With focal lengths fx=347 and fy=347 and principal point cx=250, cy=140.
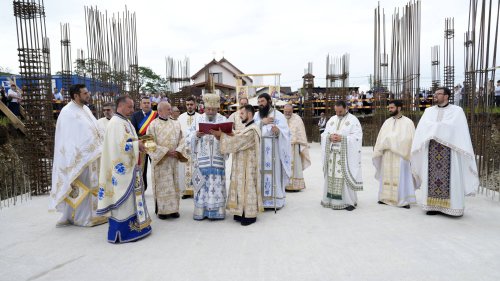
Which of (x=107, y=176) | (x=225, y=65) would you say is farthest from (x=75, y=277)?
(x=225, y=65)

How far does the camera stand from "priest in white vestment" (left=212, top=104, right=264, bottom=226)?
5.19 metres

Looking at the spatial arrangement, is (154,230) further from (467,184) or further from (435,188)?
(467,184)

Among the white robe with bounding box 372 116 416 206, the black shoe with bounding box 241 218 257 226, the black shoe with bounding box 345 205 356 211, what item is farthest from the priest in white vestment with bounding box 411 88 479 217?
the black shoe with bounding box 241 218 257 226

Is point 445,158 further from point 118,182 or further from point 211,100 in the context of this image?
point 118,182

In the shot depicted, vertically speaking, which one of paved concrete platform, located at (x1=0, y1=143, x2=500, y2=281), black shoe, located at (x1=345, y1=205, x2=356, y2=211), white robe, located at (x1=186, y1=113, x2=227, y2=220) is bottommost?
paved concrete platform, located at (x1=0, y1=143, x2=500, y2=281)

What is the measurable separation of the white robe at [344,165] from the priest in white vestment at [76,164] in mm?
3842

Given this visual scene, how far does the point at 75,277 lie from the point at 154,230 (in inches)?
59.9

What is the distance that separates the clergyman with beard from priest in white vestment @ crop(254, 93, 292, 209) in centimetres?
171

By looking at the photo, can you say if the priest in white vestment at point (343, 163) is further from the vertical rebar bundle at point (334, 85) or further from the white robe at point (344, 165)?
the vertical rebar bundle at point (334, 85)

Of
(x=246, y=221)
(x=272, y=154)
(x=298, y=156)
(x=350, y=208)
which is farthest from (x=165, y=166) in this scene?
(x=298, y=156)

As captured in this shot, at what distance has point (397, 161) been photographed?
20.0 feet

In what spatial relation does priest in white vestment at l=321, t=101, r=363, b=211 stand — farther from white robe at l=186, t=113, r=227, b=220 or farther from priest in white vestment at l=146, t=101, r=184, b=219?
priest in white vestment at l=146, t=101, r=184, b=219

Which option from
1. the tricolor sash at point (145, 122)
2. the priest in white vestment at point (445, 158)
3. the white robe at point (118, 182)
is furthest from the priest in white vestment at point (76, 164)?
the priest in white vestment at point (445, 158)

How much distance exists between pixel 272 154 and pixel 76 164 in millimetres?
3136
